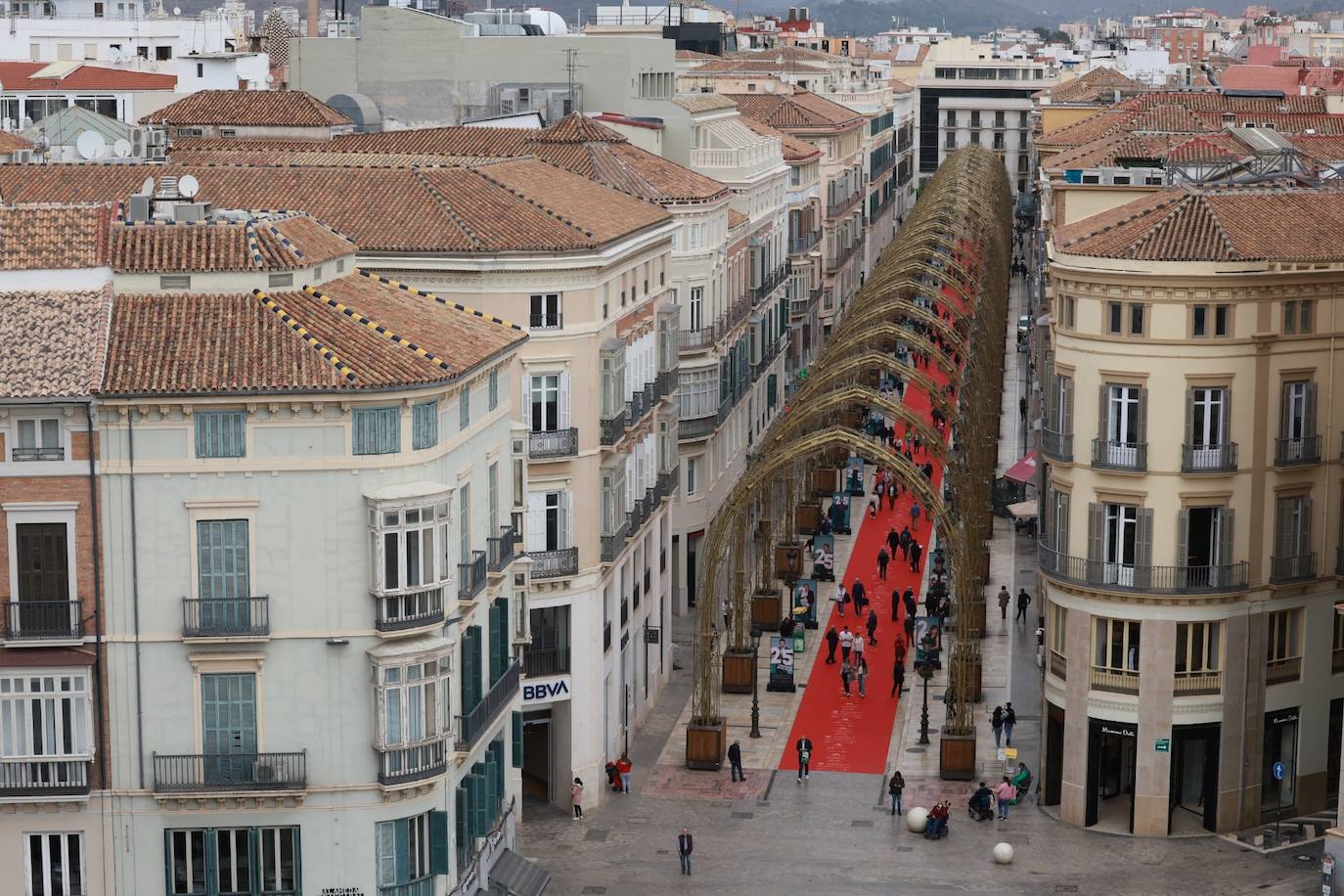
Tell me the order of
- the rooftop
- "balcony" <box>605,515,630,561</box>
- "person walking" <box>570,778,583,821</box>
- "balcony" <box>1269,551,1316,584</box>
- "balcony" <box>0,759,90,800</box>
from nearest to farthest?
"balcony" <box>0,759,90,800</box>
the rooftop
"balcony" <box>1269,551,1316,584</box>
"person walking" <box>570,778,583,821</box>
"balcony" <box>605,515,630,561</box>

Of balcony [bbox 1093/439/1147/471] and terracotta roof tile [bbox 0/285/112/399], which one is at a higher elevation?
terracotta roof tile [bbox 0/285/112/399]

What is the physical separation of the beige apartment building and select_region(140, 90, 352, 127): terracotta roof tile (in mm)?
33744

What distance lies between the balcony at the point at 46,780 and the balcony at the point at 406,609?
18.0ft

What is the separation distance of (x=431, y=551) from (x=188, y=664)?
449 cm

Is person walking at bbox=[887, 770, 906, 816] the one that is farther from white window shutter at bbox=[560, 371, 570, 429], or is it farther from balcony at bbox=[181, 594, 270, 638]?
balcony at bbox=[181, 594, 270, 638]

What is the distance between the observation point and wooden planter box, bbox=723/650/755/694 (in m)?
71.4

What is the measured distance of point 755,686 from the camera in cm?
6919

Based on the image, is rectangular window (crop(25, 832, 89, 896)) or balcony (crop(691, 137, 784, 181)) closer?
rectangular window (crop(25, 832, 89, 896))

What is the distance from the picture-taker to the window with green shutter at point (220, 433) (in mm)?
41500

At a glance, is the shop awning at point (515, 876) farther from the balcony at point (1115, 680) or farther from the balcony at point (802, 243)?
the balcony at point (802, 243)

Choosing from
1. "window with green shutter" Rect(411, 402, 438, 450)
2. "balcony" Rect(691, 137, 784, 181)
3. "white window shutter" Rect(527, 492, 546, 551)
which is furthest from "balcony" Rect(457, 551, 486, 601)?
"balcony" Rect(691, 137, 784, 181)

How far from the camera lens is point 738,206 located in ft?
318

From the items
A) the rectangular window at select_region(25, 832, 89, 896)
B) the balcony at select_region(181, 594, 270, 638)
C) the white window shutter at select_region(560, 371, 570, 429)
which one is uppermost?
the white window shutter at select_region(560, 371, 570, 429)

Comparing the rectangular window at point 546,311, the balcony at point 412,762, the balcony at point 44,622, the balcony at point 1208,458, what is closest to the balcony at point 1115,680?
the balcony at point 1208,458
